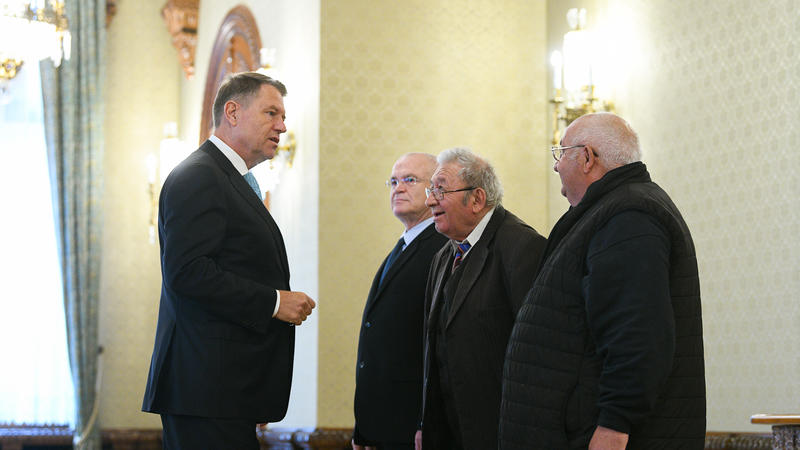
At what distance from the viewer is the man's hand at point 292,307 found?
9.98 ft

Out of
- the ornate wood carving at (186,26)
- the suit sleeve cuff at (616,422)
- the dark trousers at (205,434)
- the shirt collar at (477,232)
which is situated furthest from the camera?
the ornate wood carving at (186,26)

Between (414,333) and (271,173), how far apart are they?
2771 mm

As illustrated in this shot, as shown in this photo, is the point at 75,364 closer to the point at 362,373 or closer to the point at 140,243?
the point at 140,243

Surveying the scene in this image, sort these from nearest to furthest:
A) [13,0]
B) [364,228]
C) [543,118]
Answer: [364,228] < [543,118] < [13,0]

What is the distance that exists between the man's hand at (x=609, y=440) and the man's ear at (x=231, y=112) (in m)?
1.63

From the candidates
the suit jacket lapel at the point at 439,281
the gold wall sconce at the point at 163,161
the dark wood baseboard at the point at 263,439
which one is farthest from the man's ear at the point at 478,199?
the gold wall sconce at the point at 163,161

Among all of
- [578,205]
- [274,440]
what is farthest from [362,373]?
[274,440]

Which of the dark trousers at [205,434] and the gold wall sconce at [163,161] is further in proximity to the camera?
the gold wall sconce at [163,161]

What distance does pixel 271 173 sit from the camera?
6.44 meters

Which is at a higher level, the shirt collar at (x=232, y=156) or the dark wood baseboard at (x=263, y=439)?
the shirt collar at (x=232, y=156)

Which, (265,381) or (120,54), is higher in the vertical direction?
(120,54)

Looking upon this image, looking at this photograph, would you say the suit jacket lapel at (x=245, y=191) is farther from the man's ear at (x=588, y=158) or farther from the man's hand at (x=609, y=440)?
the man's hand at (x=609, y=440)

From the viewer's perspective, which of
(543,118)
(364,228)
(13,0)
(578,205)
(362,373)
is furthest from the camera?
(13,0)

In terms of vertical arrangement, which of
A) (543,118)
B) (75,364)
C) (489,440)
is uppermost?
(543,118)
